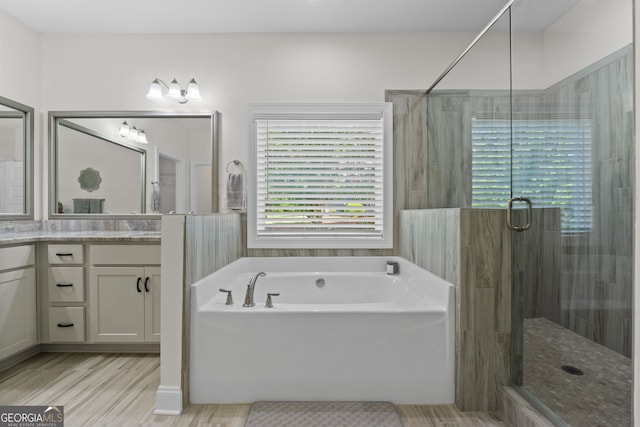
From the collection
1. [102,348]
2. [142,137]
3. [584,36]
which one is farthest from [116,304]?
[584,36]

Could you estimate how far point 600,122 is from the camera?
126cm

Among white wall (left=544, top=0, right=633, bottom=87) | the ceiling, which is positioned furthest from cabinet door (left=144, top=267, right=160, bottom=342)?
white wall (left=544, top=0, right=633, bottom=87)

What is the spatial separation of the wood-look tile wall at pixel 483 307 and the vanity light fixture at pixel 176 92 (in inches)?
87.3

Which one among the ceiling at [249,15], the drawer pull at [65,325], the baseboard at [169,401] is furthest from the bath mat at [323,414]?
the ceiling at [249,15]

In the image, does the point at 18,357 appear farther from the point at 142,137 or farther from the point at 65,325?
the point at 142,137

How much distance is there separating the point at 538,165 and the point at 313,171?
172 centimetres

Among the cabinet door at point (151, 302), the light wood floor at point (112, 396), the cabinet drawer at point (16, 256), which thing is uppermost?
the cabinet drawer at point (16, 256)

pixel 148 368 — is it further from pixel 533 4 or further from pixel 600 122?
pixel 533 4

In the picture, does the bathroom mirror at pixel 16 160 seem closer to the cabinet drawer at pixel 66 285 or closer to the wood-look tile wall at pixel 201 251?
the cabinet drawer at pixel 66 285

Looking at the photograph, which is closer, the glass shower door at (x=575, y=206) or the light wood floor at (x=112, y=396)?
the glass shower door at (x=575, y=206)

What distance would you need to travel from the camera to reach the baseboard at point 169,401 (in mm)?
1830

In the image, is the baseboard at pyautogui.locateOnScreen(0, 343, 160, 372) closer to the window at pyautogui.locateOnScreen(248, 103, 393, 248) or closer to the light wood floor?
the light wood floor

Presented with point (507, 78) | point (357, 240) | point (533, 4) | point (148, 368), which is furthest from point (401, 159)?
point (148, 368)

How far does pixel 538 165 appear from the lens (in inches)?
61.8
